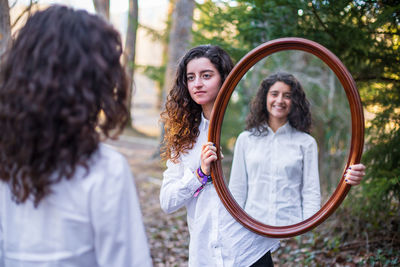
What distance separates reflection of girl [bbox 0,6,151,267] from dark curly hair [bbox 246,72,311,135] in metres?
1.11

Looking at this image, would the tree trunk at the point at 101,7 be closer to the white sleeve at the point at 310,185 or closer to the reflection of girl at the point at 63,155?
the white sleeve at the point at 310,185

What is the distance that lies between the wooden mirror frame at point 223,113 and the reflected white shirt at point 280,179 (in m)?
0.07

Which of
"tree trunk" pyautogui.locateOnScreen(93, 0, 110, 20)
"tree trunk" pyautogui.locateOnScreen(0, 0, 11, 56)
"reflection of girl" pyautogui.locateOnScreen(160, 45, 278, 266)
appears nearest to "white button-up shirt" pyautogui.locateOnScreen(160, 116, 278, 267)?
"reflection of girl" pyautogui.locateOnScreen(160, 45, 278, 266)

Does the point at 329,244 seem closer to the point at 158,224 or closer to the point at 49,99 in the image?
the point at 158,224

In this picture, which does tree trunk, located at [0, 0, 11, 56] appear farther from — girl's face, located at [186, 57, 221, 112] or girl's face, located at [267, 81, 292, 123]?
girl's face, located at [267, 81, 292, 123]

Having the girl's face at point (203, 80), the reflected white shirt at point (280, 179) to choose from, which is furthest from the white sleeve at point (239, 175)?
the girl's face at point (203, 80)

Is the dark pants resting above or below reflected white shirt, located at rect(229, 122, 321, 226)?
below

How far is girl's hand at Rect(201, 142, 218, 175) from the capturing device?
6.16ft

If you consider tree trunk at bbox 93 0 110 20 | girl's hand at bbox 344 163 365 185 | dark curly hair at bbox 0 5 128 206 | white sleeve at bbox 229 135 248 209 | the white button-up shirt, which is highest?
tree trunk at bbox 93 0 110 20

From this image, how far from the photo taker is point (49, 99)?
114cm

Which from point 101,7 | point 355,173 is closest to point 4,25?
point 355,173

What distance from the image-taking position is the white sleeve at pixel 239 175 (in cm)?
199

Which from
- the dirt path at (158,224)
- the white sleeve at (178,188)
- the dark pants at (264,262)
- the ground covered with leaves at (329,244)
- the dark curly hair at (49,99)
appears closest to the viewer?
the dark curly hair at (49,99)

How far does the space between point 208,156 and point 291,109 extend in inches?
23.4
